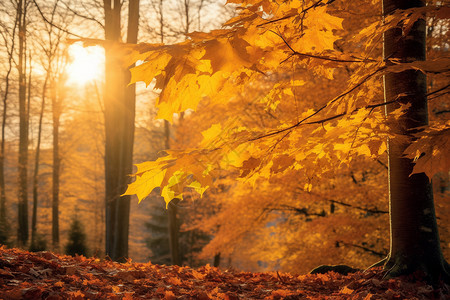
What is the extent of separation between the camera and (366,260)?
889cm

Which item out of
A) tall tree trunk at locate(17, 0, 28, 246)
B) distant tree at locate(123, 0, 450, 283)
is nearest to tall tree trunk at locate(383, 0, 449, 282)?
distant tree at locate(123, 0, 450, 283)

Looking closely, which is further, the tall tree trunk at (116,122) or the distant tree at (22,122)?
the distant tree at (22,122)

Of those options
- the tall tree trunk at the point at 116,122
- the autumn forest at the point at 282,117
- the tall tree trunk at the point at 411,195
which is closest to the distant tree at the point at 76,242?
the autumn forest at the point at 282,117

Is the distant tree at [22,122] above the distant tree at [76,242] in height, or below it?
above

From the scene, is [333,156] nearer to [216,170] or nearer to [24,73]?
[216,170]

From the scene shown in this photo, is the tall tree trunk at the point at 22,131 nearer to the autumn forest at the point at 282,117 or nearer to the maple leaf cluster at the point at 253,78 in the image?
the autumn forest at the point at 282,117

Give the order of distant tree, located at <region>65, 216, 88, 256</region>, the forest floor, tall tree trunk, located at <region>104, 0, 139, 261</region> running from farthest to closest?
distant tree, located at <region>65, 216, 88, 256</region>, tall tree trunk, located at <region>104, 0, 139, 261</region>, the forest floor

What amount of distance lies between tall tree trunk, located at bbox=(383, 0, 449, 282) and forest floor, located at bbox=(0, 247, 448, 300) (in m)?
0.26

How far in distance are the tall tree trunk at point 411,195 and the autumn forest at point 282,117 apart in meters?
0.01

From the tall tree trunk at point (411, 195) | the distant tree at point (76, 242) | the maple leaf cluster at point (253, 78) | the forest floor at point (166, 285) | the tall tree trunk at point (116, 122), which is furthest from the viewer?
the distant tree at point (76, 242)

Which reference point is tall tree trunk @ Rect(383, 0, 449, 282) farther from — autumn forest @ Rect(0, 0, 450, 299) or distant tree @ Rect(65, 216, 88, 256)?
distant tree @ Rect(65, 216, 88, 256)

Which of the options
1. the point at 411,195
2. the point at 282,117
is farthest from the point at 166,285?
the point at 282,117

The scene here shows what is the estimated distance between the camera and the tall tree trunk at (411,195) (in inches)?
136

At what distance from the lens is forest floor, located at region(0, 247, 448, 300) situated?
2.70m
